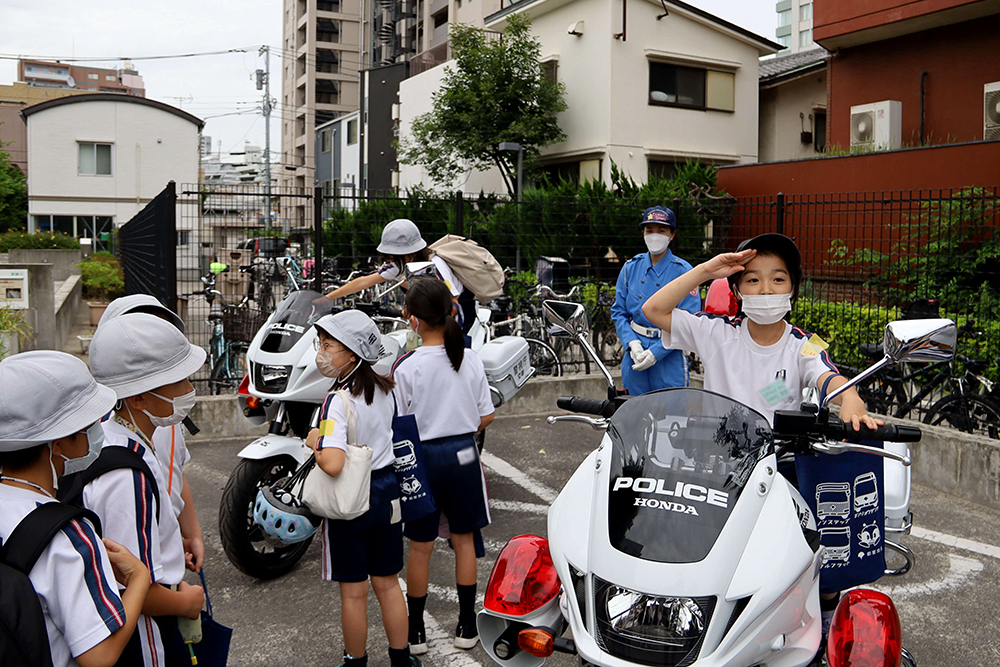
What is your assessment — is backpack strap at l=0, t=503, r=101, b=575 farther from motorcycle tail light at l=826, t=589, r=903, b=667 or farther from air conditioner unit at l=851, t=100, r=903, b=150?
air conditioner unit at l=851, t=100, r=903, b=150

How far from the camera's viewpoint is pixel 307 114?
67.8 m

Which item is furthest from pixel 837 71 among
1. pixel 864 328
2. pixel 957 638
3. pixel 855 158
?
pixel 957 638

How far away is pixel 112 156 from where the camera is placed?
4334 cm

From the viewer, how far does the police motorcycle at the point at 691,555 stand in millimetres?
2086

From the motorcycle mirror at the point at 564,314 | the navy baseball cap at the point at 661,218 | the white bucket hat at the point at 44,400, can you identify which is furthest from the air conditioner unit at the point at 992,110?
the white bucket hat at the point at 44,400

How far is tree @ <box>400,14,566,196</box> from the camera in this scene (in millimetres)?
22562

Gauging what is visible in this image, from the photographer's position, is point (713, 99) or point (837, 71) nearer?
point (837, 71)

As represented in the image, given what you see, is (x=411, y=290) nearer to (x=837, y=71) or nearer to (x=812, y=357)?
(x=812, y=357)

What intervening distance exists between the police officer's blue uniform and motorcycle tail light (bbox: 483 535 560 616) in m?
2.88

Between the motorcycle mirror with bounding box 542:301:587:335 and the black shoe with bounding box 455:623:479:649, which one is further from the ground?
the motorcycle mirror with bounding box 542:301:587:335

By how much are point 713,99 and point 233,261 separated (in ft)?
46.3

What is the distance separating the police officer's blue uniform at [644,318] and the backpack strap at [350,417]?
234 centimetres

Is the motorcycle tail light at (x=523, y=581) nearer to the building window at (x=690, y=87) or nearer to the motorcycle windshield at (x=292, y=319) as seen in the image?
the motorcycle windshield at (x=292, y=319)

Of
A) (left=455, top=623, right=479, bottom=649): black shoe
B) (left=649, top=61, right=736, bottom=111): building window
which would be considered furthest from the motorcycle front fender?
(left=649, top=61, right=736, bottom=111): building window
